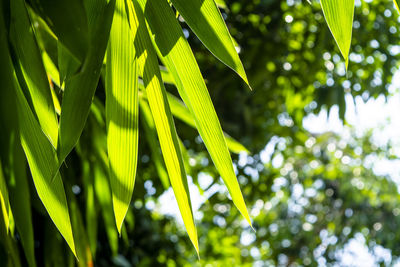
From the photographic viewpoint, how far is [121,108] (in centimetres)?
58

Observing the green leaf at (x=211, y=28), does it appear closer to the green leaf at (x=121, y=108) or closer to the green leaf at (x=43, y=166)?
the green leaf at (x=121, y=108)

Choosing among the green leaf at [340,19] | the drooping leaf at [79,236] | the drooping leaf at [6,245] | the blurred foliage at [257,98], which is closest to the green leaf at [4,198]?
the drooping leaf at [6,245]

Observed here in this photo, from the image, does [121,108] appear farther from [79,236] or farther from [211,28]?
[79,236]

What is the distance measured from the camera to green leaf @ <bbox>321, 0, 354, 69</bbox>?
561 mm

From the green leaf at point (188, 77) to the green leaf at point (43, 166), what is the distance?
0.44 feet

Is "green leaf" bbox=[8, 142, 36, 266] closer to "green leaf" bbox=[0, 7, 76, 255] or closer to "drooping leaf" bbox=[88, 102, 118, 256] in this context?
"green leaf" bbox=[0, 7, 76, 255]

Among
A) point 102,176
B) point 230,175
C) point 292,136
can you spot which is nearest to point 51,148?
point 230,175

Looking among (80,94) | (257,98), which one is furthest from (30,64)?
(257,98)

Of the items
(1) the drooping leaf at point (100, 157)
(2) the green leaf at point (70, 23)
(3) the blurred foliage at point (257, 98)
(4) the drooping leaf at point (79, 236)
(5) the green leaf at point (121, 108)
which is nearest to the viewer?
(2) the green leaf at point (70, 23)

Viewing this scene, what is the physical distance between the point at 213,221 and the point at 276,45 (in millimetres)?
932

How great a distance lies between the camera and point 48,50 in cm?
80

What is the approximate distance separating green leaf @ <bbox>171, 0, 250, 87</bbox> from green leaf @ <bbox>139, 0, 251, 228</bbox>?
0.7 inches

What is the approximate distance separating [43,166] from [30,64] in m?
0.10

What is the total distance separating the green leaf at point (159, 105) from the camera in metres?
0.58
